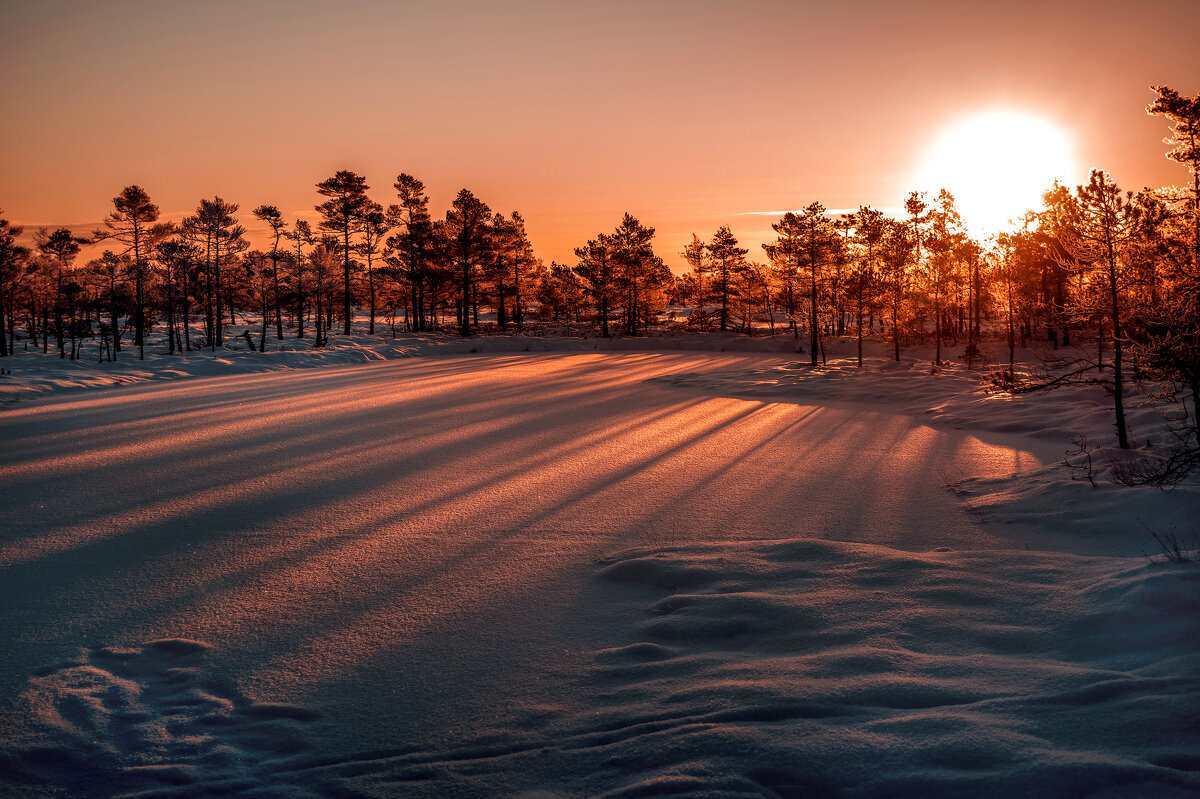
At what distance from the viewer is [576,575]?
6.07 m

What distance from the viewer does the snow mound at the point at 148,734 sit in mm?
3322

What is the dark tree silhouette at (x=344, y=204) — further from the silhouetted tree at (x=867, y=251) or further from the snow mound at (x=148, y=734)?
the snow mound at (x=148, y=734)


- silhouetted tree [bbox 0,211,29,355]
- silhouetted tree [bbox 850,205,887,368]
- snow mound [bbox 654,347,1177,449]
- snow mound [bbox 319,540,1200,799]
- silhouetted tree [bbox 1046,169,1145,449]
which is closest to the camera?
snow mound [bbox 319,540,1200,799]

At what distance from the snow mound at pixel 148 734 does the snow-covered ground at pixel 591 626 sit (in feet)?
0.06

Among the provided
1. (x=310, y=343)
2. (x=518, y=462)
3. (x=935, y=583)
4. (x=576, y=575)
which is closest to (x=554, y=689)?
(x=576, y=575)

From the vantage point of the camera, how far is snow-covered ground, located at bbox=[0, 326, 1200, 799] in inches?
128

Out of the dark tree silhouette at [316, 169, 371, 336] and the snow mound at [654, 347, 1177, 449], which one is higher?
the dark tree silhouette at [316, 169, 371, 336]

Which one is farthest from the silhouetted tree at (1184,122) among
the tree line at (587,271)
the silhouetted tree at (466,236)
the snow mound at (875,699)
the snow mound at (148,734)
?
the silhouetted tree at (466,236)

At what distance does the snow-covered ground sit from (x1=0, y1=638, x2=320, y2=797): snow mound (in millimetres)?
19

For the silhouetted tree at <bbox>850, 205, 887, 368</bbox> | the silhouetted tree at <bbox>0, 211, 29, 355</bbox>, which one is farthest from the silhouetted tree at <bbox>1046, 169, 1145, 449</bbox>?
the silhouetted tree at <bbox>0, 211, 29, 355</bbox>

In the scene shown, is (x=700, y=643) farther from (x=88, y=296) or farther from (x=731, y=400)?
(x=88, y=296)

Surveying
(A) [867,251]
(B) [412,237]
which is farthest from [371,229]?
(A) [867,251]

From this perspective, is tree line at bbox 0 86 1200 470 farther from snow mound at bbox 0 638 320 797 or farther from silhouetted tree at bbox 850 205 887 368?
snow mound at bbox 0 638 320 797

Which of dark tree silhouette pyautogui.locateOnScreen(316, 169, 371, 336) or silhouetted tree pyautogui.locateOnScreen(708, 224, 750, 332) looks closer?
dark tree silhouette pyautogui.locateOnScreen(316, 169, 371, 336)
